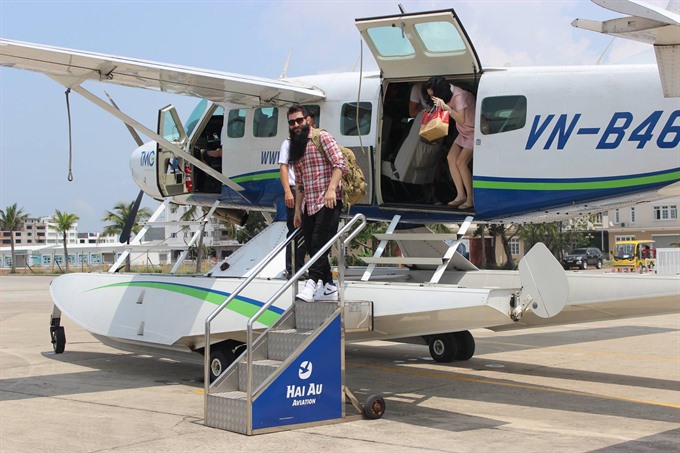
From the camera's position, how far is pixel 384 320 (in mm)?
8656

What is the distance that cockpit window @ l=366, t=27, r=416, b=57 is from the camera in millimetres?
9430

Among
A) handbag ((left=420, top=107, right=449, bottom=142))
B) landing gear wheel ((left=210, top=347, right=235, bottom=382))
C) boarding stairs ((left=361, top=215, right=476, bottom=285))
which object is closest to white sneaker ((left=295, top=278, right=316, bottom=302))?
boarding stairs ((left=361, top=215, right=476, bottom=285))

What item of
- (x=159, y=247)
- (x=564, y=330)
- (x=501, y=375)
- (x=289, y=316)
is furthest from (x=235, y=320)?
(x=564, y=330)

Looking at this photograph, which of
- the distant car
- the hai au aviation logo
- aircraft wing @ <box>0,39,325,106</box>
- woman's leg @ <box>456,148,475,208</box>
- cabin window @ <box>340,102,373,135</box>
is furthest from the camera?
the distant car

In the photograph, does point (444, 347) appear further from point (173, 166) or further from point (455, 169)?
point (173, 166)

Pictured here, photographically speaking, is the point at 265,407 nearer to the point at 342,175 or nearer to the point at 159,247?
the point at 342,175

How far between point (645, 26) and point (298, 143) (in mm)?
3980

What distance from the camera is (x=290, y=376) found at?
7.54 m

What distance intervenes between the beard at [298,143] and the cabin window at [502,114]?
7.21ft

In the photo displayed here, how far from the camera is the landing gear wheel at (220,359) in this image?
9.91m

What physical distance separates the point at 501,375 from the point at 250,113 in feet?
16.8

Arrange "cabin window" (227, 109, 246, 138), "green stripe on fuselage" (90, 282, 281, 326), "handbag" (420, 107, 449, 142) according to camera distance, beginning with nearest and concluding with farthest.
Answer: "green stripe on fuselage" (90, 282, 281, 326) < "handbag" (420, 107, 449, 142) < "cabin window" (227, 109, 246, 138)

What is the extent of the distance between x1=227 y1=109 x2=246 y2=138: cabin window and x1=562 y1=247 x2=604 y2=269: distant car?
1928 inches

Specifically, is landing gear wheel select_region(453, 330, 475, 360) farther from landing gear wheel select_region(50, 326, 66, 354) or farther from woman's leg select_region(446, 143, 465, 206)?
landing gear wheel select_region(50, 326, 66, 354)
